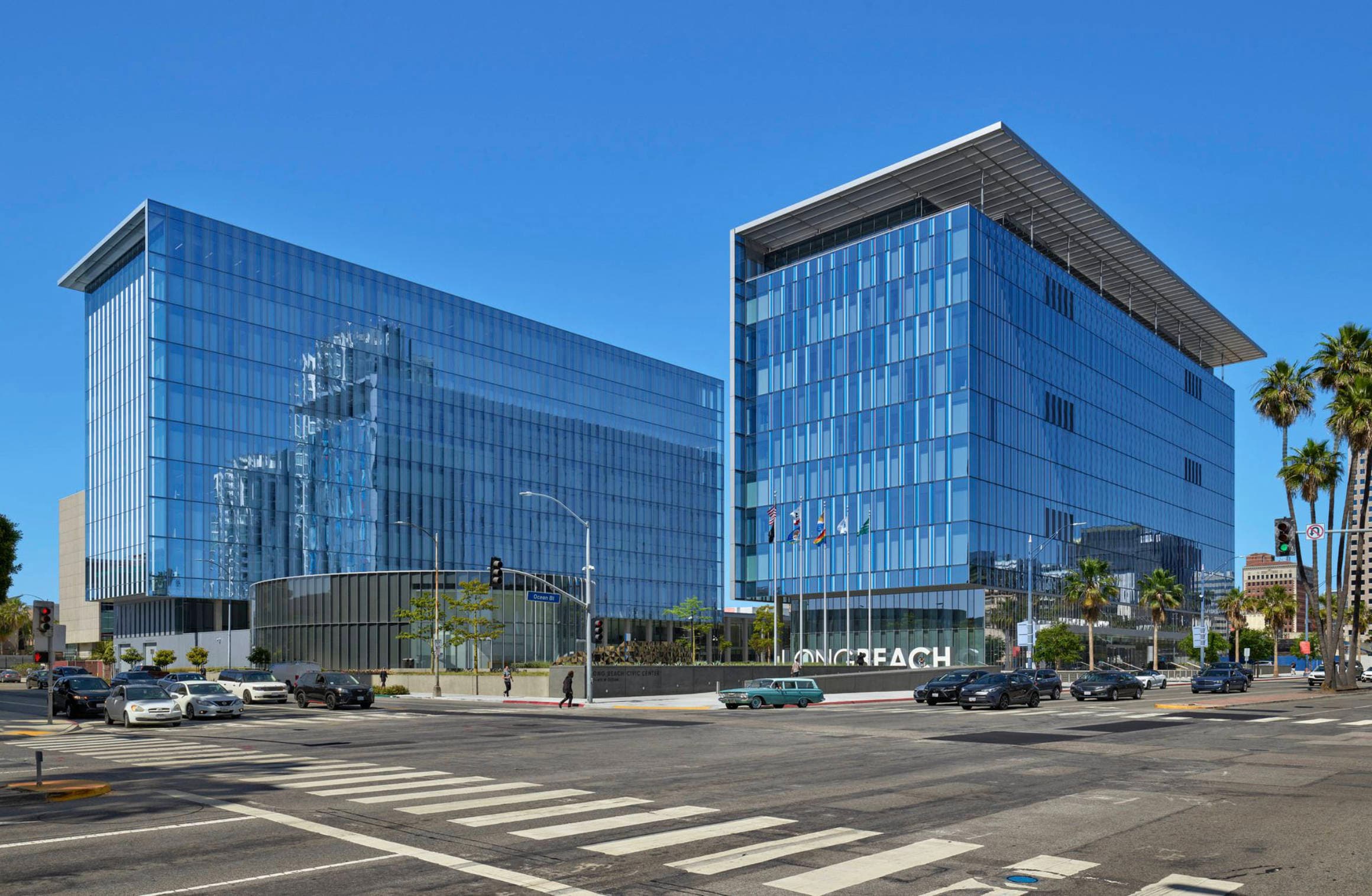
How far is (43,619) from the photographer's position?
37.1m

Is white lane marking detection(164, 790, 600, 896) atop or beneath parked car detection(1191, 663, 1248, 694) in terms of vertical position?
atop

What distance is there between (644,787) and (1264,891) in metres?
9.98

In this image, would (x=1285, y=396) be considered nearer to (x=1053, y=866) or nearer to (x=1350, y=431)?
(x=1350, y=431)

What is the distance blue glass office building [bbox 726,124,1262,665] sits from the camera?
8938cm

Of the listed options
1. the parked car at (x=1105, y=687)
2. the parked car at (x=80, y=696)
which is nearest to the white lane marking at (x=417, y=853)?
the parked car at (x=80, y=696)

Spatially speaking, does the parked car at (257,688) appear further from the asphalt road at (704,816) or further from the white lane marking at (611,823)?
the white lane marking at (611,823)

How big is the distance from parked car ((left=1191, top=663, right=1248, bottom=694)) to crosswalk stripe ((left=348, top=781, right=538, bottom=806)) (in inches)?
2140

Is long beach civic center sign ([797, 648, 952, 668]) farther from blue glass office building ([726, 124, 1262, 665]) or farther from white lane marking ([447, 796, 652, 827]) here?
white lane marking ([447, 796, 652, 827])

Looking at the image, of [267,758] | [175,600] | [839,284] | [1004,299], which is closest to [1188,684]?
[1004,299]

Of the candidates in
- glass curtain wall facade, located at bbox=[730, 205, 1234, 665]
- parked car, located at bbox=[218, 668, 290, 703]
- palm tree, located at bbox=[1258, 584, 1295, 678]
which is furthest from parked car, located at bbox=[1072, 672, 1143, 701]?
palm tree, located at bbox=[1258, 584, 1295, 678]

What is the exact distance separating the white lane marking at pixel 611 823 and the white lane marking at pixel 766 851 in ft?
6.81

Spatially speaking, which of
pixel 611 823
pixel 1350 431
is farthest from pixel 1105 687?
pixel 611 823

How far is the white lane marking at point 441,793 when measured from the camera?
1705cm

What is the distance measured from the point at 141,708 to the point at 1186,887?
34.8 m
